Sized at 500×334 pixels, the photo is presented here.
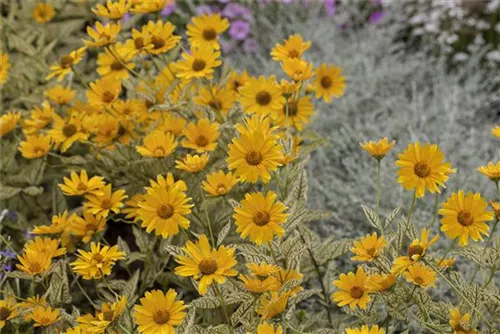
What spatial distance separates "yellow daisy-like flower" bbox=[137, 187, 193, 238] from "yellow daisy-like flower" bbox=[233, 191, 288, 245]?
13 cm

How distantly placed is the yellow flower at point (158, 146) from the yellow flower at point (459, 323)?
744 mm

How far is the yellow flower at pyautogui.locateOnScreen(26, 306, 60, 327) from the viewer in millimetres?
1542

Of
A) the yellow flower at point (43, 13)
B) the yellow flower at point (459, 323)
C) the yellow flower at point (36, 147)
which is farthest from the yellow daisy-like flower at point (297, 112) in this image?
the yellow flower at point (43, 13)

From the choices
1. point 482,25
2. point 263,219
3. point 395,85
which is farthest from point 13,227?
point 482,25

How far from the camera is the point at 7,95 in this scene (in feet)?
9.09

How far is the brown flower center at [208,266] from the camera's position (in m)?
1.40

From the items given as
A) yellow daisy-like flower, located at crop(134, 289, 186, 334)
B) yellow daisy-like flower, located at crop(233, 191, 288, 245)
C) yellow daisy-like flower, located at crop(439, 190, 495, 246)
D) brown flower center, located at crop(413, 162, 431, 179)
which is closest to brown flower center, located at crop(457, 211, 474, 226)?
yellow daisy-like flower, located at crop(439, 190, 495, 246)

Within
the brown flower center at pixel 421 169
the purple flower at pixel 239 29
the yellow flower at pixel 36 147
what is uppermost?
the brown flower center at pixel 421 169

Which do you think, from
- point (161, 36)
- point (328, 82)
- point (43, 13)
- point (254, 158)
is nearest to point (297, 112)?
point (328, 82)

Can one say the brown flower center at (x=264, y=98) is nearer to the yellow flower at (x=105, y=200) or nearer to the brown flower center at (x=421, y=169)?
the yellow flower at (x=105, y=200)

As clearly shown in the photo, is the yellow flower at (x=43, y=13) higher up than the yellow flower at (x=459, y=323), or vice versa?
the yellow flower at (x=459, y=323)

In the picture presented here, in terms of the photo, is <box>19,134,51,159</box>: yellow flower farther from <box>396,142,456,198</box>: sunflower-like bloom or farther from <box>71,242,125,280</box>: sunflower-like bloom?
<box>396,142,456,198</box>: sunflower-like bloom

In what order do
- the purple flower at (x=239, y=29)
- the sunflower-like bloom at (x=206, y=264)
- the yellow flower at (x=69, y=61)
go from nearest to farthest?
the sunflower-like bloom at (x=206, y=264), the yellow flower at (x=69, y=61), the purple flower at (x=239, y=29)

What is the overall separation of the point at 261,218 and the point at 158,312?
0.86 feet
